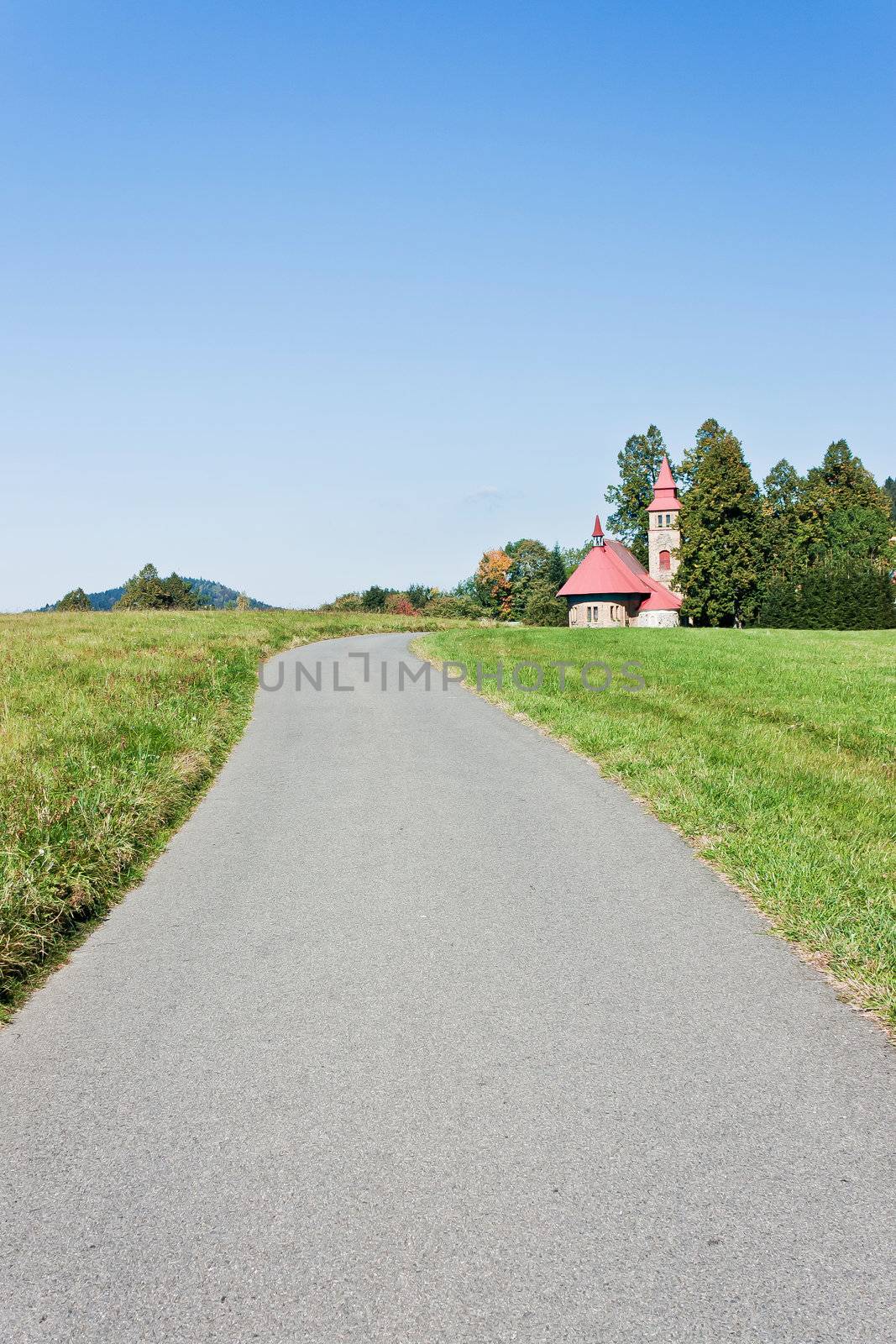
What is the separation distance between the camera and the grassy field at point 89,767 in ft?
16.5

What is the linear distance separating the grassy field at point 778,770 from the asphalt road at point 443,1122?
349 millimetres

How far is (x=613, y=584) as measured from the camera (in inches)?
2522

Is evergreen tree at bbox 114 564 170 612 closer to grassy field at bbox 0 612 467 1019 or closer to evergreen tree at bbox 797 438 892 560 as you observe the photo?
evergreen tree at bbox 797 438 892 560

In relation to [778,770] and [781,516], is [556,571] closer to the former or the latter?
[781,516]

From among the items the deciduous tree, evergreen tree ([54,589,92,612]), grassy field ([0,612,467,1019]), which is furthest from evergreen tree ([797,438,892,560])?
evergreen tree ([54,589,92,612])

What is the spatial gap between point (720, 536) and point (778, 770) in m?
51.2

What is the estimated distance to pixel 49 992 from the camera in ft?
14.0

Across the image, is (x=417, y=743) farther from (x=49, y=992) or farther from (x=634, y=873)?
(x=49, y=992)

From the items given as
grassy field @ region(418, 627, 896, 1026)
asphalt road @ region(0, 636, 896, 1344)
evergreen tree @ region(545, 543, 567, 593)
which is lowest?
asphalt road @ region(0, 636, 896, 1344)

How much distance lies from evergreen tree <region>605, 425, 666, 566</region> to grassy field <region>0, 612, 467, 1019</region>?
63319mm

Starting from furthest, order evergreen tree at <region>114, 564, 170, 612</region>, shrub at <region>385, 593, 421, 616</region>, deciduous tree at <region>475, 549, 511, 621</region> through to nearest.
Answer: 1. evergreen tree at <region>114, 564, 170, 612</region>
2. deciduous tree at <region>475, 549, 511, 621</region>
3. shrub at <region>385, 593, 421, 616</region>

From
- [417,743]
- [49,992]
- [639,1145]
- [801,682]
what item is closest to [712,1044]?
[639,1145]

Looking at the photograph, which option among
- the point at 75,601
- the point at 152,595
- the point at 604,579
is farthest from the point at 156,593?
the point at 604,579

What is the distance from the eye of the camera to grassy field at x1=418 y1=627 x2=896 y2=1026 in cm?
485
